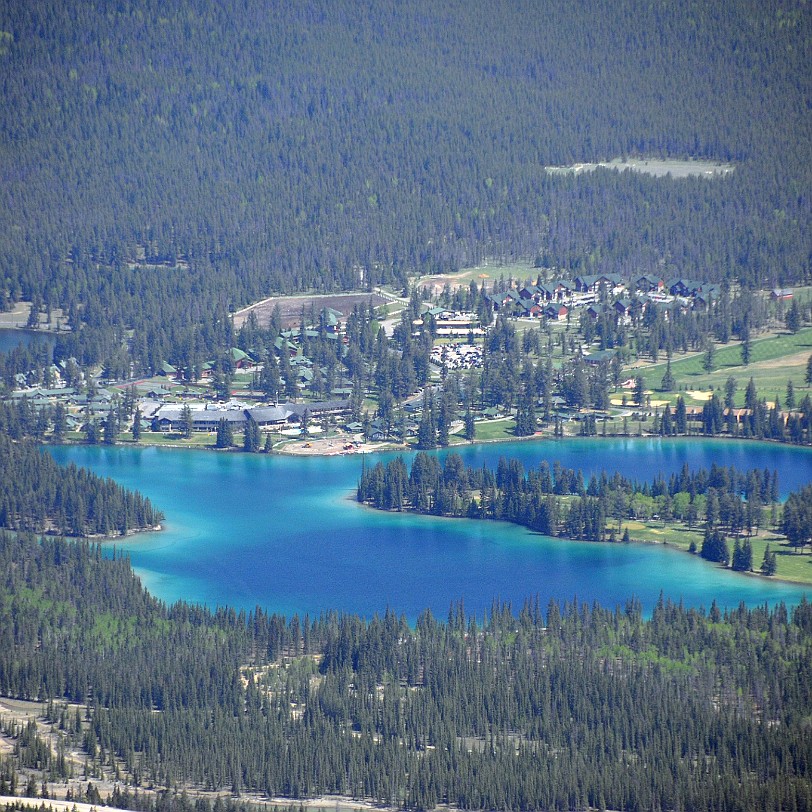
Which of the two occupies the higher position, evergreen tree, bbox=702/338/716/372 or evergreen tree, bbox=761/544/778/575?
evergreen tree, bbox=702/338/716/372

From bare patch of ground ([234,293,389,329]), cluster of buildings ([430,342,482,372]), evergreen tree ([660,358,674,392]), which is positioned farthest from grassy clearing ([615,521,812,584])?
bare patch of ground ([234,293,389,329])

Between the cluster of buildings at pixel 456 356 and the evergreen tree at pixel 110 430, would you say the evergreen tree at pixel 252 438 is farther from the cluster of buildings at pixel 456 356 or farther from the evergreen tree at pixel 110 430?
the cluster of buildings at pixel 456 356

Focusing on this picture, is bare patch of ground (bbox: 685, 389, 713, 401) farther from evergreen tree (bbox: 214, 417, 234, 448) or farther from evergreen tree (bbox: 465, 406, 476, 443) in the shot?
evergreen tree (bbox: 214, 417, 234, 448)

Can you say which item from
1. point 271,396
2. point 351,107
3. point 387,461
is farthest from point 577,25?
point 387,461

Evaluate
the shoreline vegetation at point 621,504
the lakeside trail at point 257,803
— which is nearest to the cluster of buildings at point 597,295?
the shoreline vegetation at point 621,504

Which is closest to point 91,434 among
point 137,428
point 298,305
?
point 137,428

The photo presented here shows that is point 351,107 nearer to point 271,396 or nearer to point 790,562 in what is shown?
point 271,396

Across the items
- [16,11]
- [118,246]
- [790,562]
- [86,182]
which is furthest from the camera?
[16,11]
